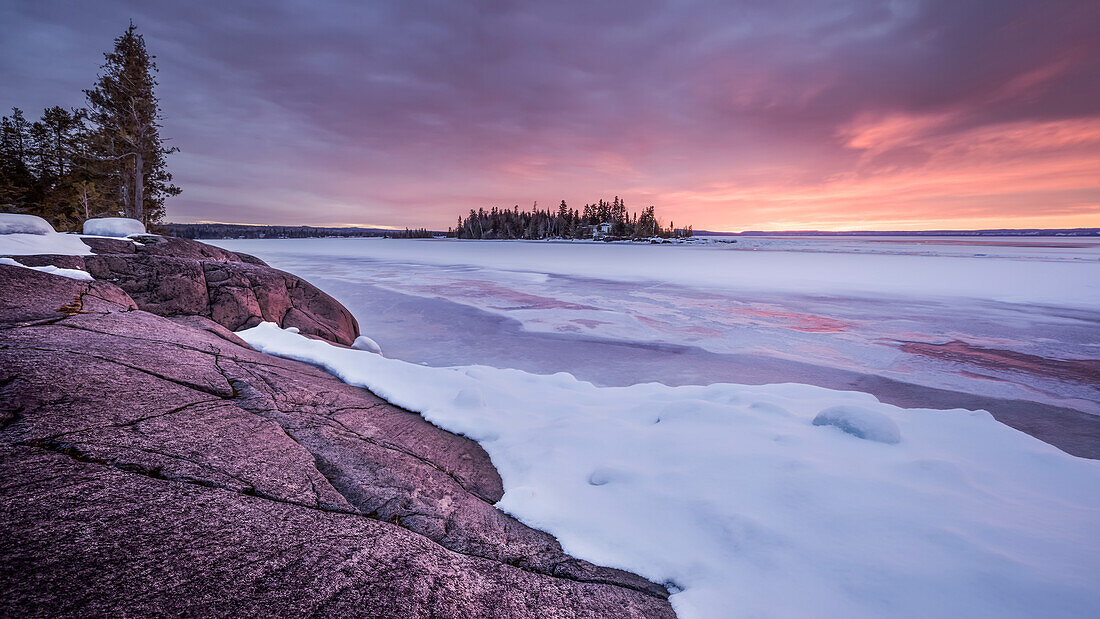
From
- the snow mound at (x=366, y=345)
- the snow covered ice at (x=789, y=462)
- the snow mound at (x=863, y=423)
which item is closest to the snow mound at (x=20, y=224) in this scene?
the snow covered ice at (x=789, y=462)

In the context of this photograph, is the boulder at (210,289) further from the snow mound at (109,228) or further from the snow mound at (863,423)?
the snow mound at (863,423)

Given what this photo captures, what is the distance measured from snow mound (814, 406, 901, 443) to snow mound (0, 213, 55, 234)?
10812 millimetres

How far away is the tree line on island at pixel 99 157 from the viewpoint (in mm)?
24094

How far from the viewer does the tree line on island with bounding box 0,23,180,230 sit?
2409 centimetres

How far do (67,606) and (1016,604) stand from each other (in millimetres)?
3806

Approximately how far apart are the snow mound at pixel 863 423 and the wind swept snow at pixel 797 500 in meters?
0.01

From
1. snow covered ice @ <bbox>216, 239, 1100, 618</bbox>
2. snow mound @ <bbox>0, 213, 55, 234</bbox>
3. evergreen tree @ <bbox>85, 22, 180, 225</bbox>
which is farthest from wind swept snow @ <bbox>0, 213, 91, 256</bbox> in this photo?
evergreen tree @ <bbox>85, 22, 180, 225</bbox>

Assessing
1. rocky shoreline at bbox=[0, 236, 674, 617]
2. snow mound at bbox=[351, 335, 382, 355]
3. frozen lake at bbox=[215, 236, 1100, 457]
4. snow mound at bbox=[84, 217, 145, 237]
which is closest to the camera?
rocky shoreline at bbox=[0, 236, 674, 617]

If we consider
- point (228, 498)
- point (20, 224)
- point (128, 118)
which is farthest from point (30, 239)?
point (128, 118)

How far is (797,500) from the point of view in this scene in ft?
9.39

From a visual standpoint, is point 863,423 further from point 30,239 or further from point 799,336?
point 30,239

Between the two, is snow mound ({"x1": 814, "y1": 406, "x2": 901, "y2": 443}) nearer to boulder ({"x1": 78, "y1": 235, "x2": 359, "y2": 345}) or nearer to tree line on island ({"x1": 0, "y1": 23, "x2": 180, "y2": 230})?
boulder ({"x1": 78, "y1": 235, "x2": 359, "y2": 345})

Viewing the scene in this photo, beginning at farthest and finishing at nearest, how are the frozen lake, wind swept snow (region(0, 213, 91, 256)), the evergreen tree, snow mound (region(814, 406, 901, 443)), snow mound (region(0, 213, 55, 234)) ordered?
the evergreen tree → the frozen lake → snow mound (region(0, 213, 55, 234)) → wind swept snow (region(0, 213, 91, 256)) → snow mound (region(814, 406, 901, 443))

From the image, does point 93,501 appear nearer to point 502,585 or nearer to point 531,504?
point 502,585
